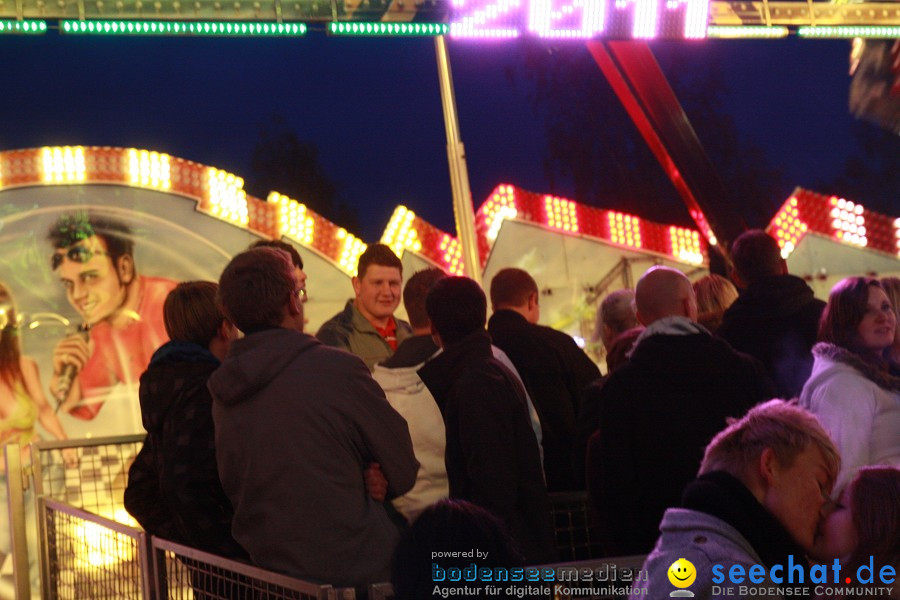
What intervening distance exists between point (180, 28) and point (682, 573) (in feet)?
21.6

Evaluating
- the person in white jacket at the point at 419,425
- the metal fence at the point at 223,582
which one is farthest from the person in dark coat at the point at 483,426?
the metal fence at the point at 223,582

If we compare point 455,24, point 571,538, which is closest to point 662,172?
point 455,24

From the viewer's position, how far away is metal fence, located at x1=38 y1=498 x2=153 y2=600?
4568 millimetres

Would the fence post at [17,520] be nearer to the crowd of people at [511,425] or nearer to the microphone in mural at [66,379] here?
the crowd of people at [511,425]

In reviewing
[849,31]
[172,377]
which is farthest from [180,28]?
[849,31]

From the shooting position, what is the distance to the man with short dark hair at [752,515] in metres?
2.61

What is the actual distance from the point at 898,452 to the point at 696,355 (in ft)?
2.76

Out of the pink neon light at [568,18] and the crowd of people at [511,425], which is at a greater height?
the pink neon light at [568,18]

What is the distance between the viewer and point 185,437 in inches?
163

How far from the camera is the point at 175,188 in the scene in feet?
31.6

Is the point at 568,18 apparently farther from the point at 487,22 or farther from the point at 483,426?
the point at 483,426

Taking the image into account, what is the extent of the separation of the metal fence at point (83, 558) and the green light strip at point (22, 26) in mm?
3702

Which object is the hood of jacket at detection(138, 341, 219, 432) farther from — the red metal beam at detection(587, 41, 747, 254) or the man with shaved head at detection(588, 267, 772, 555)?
the red metal beam at detection(587, 41, 747, 254)

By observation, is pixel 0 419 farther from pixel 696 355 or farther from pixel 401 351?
pixel 696 355
